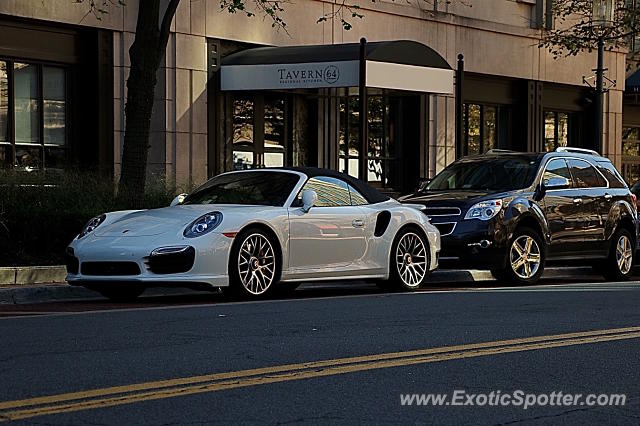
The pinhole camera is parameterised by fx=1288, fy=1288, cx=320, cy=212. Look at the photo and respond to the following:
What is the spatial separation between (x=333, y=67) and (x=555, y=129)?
13.4m

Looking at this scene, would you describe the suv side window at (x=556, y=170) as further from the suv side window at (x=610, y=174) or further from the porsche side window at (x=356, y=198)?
the porsche side window at (x=356, y=198)

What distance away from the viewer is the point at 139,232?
12.1 metres

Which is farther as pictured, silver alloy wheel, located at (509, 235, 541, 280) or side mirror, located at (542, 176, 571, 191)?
side mirror, located at (542, 176, 571, 191)

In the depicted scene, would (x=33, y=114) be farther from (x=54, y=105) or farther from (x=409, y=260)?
(x=409, y=260)

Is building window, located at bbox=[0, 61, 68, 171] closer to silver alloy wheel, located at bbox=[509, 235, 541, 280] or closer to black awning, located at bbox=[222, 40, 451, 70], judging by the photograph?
black awning, located at bbox=[222, 40, 451, 70]

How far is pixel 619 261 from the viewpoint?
57.3 feet

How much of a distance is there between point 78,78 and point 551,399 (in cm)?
1892

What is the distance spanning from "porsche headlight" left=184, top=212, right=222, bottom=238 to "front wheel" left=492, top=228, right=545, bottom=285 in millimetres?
4763

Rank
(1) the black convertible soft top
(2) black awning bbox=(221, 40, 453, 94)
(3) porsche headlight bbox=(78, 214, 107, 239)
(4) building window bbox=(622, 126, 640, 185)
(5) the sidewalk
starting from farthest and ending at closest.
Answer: (4) building window bbox=(622, 126, 640, 185) → (2) black awning bbox=(221, 40, 453, 94) → (1) the black convertible soft top → (5) the sidewalk → (3) porsche headlight bbox=(78, 214, 107, 239)

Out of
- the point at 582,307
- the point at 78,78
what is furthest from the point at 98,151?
the point at 582,307

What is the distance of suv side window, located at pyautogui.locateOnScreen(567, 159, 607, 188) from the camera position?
16.8 meters

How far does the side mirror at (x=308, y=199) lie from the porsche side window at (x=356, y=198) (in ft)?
3.03

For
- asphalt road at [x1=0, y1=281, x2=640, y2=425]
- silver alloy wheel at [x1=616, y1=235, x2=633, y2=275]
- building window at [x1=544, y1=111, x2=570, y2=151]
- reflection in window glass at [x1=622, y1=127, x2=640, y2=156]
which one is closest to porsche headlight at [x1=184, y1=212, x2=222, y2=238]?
asphalt road at [x1=0, y1=281, x2=640, y2=425]

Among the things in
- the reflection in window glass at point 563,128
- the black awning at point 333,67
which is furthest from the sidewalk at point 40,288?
the reflection in window glass at point 563,128
